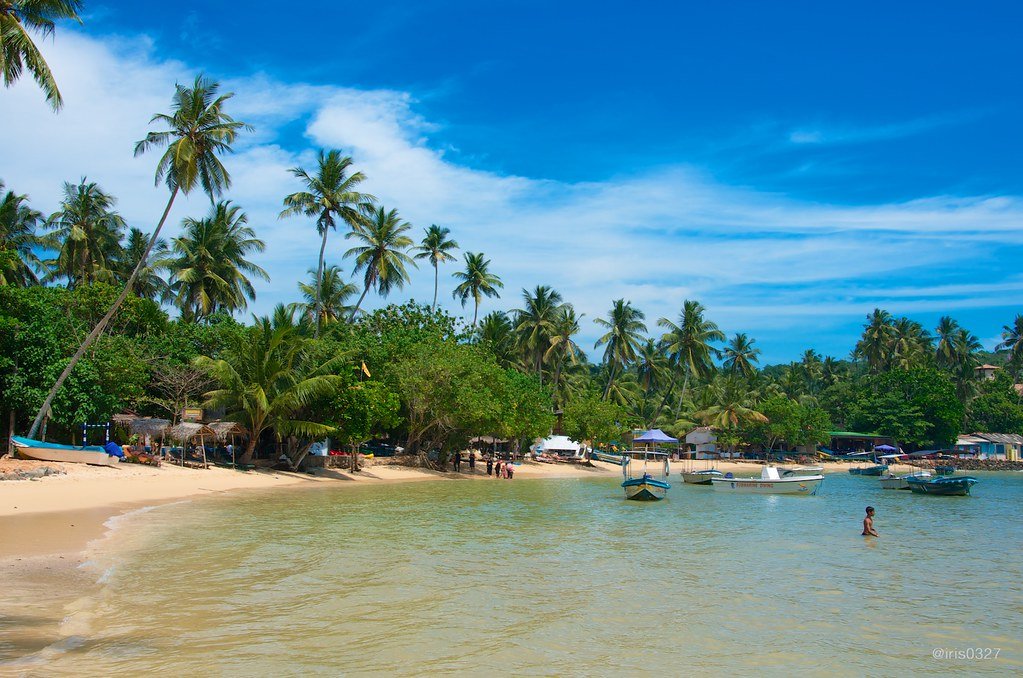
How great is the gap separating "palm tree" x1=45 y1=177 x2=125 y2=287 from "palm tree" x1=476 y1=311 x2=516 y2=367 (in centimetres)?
2398

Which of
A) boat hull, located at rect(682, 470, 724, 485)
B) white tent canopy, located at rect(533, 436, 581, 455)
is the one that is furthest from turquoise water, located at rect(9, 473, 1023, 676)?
white tent canopy, located at rect(533, 436, 581, 455)

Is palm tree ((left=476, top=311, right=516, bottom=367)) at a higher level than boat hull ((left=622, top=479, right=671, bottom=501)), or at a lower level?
higher

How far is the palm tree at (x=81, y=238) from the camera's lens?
133ft

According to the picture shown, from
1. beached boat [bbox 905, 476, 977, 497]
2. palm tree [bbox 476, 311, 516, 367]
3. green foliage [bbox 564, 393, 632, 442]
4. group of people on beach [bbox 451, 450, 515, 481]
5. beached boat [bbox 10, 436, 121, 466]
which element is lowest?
group of people on beach [bbox 451, 450, 515, 481]

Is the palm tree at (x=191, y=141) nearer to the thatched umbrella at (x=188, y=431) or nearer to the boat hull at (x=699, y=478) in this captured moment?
the thatched umbrella at (x=188, y=431)

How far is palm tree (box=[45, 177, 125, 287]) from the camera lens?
40.4 metres

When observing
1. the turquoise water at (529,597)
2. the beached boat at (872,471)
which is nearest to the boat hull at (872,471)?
the beached boat at (872,471)

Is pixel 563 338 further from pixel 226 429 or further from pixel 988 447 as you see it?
pixel 988 447

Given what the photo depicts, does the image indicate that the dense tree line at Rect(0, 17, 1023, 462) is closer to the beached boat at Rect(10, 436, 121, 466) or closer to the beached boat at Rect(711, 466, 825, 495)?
the beached boat at Rect(10, 436, 121, 466)

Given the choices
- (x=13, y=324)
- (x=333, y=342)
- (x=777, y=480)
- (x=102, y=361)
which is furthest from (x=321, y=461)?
(x=777, y=480)

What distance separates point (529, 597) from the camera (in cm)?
1167

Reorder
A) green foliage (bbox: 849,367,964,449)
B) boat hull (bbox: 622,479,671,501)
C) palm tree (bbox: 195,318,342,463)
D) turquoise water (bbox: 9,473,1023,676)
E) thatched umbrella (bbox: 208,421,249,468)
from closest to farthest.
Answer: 1. turquoise water (bbox: 9,473,1023,676)
2. thatched umbrella (bbox: 208,421,249,468)
3. boat hull (bbox: 622,479,671,501)
4. palm tree (bbox: 195,318,342,463)
5. green foliage (bbox: 849,367,964,449)

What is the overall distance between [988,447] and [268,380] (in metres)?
72.0

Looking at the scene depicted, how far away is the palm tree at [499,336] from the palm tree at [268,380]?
21.6 metres
